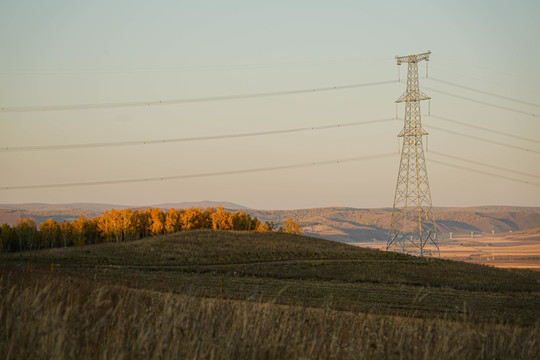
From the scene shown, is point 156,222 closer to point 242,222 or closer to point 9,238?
point 242,222

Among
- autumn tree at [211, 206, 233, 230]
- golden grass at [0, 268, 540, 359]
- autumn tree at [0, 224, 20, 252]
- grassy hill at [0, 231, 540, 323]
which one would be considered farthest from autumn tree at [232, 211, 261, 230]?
golden grass at [0, 268, 540, 359]

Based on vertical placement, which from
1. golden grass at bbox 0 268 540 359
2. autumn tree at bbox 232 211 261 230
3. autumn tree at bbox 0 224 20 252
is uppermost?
autumn tree at bbox 232 211 261 230

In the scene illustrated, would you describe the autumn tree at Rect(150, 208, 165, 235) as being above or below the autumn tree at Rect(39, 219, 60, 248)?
above

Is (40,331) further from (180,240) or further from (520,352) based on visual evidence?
(180,240)

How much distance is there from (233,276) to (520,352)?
1278 inches

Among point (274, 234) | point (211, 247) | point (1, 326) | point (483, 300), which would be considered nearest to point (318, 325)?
point (1, 326)

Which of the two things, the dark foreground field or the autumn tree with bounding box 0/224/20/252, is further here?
the autumn tree with bounding box 0/224/20/252

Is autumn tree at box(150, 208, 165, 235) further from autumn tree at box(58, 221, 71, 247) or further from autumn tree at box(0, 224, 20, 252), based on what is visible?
autumn tree at box(0, 224, 20, 252)

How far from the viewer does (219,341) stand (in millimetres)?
8664

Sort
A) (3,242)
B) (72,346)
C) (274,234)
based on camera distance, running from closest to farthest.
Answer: (72,346) → (274,234) → (3,242)

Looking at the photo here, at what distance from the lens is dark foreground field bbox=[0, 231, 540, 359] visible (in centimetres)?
880

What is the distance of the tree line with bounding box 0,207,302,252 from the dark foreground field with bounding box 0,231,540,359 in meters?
23.5

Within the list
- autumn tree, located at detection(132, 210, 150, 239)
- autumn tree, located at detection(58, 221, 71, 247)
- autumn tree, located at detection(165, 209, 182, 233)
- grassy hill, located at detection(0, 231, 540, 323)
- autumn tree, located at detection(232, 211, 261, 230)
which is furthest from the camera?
autumn tree, located at detection(232, 211, 261, 230)

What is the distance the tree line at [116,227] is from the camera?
97312 mm
